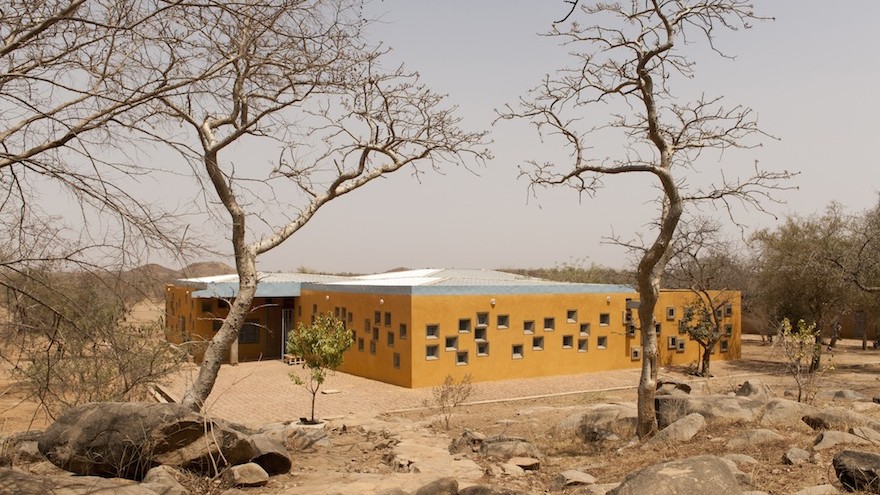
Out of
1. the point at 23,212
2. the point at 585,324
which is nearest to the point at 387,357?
the point at 585,324

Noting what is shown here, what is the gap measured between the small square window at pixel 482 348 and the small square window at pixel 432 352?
1503 mm

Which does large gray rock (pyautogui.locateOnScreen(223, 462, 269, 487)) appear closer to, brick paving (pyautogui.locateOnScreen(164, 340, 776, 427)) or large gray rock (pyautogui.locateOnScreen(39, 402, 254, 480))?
large gray rock (pyautogui.locateOnScreen(39, 402, 254, 480))

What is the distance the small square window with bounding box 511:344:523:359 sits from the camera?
71.8ft

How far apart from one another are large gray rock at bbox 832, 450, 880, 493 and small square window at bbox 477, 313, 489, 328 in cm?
1483

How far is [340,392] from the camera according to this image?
754 inches

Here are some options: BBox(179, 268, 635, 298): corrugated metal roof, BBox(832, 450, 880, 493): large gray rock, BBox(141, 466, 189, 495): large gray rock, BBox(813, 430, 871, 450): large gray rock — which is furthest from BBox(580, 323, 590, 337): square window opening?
BBox(141, 466, 189, 495): large gray rock

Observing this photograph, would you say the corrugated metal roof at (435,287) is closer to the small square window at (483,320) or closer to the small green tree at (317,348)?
the small square window at (483,320)

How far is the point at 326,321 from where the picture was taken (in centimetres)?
1559

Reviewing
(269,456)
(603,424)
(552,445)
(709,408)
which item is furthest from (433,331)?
(269,456)

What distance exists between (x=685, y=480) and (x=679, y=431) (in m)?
3.92

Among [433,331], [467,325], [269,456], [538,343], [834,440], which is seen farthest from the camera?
[538,343]

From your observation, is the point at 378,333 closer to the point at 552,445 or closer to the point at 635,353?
the point at 635,353

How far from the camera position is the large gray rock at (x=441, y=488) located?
7.24 metres

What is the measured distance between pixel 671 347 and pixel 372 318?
479 inches
